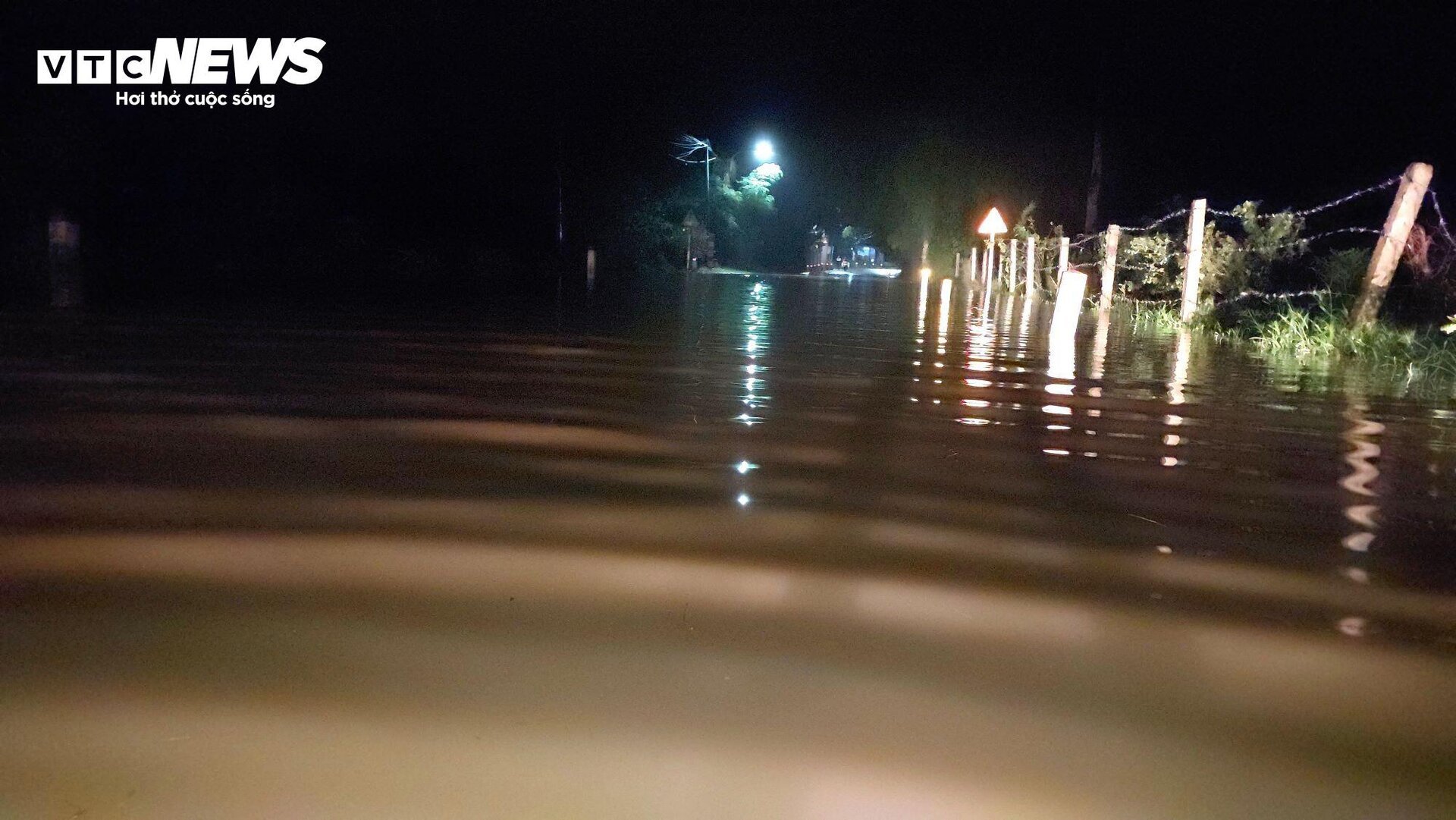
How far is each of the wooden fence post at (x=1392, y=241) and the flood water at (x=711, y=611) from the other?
4880 millimetres

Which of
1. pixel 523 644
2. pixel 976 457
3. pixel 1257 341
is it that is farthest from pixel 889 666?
pixel 1257 341

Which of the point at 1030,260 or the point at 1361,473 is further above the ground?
the point at 1030,260

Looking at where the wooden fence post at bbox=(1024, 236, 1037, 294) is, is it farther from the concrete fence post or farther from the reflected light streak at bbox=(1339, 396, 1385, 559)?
the reflected light streak at bbox=(1339, 396, 1385, 559)

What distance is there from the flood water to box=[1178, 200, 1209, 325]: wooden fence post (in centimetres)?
772

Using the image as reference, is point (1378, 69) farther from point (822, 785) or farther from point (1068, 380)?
point (822, 785)

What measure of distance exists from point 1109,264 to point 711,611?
49.1 ft

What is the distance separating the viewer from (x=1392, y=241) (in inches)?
397

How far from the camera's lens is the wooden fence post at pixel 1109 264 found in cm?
1652

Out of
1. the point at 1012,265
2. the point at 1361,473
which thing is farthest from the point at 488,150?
the point at 1361,473

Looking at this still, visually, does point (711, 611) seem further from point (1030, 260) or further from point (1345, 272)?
point (1030, 260)

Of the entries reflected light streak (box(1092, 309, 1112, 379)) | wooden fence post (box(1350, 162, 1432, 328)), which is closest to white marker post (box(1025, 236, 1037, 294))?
reflected light streak (box(1092, 309, 1112, 379))

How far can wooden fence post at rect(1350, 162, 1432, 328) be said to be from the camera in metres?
9.91

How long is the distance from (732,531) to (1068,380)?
465cm

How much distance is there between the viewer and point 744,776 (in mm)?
2066
